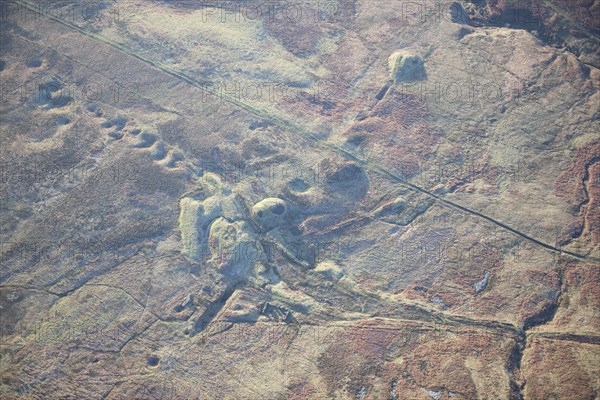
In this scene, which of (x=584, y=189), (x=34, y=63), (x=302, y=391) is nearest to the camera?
(x=302, y=391)

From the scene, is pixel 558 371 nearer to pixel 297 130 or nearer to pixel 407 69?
pixel 297 130

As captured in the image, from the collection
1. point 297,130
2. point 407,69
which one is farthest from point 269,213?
point 407,69

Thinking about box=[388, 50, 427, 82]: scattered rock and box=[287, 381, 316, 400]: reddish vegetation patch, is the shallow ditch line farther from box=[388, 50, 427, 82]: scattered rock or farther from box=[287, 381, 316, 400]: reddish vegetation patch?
box=[287, 381, 316, 400]: reddish vegetation patch

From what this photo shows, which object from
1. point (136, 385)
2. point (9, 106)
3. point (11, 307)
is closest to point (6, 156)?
point (9, 106)

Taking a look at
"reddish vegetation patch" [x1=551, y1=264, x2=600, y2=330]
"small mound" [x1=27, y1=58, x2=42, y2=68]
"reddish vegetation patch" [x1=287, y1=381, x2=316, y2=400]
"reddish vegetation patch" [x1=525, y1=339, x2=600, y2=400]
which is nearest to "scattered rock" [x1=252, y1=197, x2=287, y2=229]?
"reddish vegetation patch" [x1=287, y1=381, x2=316, y2=400]

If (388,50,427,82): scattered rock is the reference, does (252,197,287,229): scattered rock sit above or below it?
below

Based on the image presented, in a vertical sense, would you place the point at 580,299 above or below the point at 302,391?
above

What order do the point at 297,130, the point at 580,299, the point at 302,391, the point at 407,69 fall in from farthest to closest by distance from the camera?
A: the point at 407,69
the point at 297,130
the point at 580,299
the point at 302,391

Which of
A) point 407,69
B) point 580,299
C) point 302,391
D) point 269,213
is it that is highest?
point 407,69

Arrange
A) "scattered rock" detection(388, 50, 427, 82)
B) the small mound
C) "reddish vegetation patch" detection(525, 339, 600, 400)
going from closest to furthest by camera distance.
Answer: "reddish vegetation patch" detection(525, 339, 600, 400) → "scattered rock" detection(388, 50, 427, 82) → the small mound

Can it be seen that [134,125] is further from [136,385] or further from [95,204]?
[136,385]
